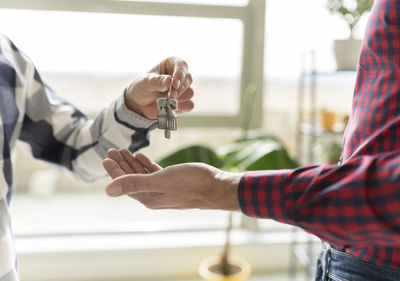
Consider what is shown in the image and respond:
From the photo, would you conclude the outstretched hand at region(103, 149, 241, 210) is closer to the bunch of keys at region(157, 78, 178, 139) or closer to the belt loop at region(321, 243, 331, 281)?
the bunch of keys at region(157, 78, 178, 139)

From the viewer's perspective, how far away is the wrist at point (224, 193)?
606 millimetres

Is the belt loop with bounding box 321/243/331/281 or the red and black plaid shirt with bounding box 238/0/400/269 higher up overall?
the red and black plaid shirt with bounding box 238/0/400/269

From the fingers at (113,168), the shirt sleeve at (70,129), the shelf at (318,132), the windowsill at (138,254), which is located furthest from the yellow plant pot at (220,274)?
the fingers at (113,168)

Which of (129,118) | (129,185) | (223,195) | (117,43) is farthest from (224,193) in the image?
(117,43)

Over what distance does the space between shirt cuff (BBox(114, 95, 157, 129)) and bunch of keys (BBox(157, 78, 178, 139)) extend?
0.17m

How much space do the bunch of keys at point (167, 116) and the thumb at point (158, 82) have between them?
0.07 feet

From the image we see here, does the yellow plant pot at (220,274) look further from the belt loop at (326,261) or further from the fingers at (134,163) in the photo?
the fingers at (134,163)

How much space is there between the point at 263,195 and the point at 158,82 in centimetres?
29

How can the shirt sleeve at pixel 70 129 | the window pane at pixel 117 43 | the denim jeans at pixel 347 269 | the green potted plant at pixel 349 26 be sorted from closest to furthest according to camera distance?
the denim jeans at pixel 347 269 < the shirt sleeve at pixel 70 129 < the green potted plant at pixel 349 26 < the window pane at pixel 117 43

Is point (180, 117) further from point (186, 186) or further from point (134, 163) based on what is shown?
point (186, 186)

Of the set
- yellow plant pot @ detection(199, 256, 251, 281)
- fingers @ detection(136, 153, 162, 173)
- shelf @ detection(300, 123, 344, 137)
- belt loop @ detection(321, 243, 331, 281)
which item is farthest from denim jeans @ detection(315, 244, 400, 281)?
shelf @ detection(300, 123, 344, 137)

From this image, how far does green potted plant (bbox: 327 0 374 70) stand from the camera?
1.55 meters

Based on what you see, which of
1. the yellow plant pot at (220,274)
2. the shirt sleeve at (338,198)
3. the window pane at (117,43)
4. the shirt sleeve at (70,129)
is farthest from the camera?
the window pane at (117,43)

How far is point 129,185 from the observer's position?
0.60 m
